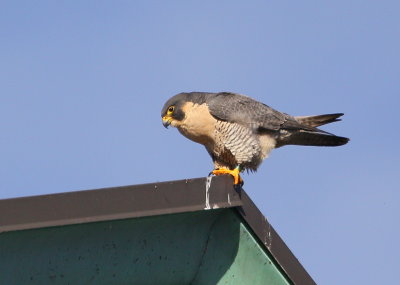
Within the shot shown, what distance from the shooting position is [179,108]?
6516 millimetres

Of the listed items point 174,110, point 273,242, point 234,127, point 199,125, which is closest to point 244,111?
point 234,127

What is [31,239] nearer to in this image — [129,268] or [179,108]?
[129,268]

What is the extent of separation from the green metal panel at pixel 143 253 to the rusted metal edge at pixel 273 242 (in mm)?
45

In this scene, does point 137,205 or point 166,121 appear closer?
point 137,205

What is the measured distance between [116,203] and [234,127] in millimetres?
2976

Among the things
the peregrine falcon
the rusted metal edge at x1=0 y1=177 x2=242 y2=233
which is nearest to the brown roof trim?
the rusted metal edge at x1=0 y1=177 x2=242 y2=233

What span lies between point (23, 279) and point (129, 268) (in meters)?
0.47

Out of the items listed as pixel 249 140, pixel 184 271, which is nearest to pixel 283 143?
pixel 249 140

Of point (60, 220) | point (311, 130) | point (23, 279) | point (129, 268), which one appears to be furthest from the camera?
→ point (311, 130)

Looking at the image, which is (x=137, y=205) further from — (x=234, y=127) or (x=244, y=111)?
(x=244, y=111)

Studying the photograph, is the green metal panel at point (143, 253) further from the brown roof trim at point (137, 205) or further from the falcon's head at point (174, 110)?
the falcon's head at point (174, 110)

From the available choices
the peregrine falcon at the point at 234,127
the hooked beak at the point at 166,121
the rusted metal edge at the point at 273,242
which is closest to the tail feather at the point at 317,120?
the peregrine falcon at the point at 234,127

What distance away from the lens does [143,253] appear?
3674 millimetres

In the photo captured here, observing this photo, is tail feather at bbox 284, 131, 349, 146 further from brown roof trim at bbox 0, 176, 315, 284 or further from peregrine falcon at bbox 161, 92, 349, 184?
brown roof trim at bbox 0, 176, 315, 284
